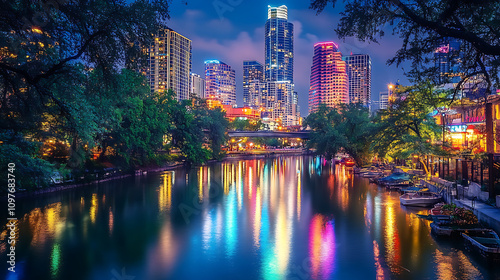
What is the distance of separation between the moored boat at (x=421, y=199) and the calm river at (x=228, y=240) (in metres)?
1.32

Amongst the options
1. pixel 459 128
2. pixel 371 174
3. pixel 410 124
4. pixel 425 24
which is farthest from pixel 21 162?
pixel 371 174

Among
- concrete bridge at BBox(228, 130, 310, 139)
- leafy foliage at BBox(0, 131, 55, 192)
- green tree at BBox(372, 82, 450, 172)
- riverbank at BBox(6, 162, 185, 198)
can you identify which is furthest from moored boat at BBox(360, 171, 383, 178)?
concrete bridge at BBox(228, 130, 310, 139)

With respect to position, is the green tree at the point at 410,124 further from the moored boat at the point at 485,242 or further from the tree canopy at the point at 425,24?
the tree canopy at the point at 425,24

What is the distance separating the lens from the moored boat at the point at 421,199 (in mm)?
31047

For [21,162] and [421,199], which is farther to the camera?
[421,199]

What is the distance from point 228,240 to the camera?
21.3 m

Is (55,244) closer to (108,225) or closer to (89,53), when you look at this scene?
(108,225)

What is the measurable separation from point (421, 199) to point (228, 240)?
1902 centimetres

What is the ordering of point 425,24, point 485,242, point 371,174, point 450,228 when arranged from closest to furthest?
point 425,24 < point 485,242 < point 450,228 < point 371,174

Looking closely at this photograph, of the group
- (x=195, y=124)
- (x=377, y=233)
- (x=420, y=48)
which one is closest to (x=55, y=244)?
(x=377, y=233)

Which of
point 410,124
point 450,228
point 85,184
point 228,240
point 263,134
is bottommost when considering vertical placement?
point 228,240

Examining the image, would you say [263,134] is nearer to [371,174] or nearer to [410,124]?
[371,174]

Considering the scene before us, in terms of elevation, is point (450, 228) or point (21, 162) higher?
point (21, 162)

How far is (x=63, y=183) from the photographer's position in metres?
40.1
